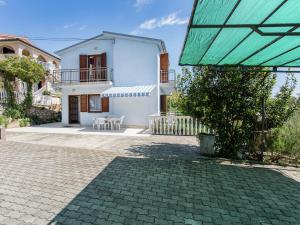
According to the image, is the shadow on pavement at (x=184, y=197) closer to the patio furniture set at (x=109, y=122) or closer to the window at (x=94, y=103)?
the patio furniture set at (x=109, y=122)

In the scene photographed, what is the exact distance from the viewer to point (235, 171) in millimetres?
7617

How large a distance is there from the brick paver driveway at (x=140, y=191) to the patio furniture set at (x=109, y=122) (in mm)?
9852

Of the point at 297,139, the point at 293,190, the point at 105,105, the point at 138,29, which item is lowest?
the point at 293,190

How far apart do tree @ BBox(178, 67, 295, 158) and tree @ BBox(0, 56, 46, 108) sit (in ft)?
68.0

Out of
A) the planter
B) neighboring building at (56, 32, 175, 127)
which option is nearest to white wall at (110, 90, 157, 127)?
neighboring building at (56, 32, 175, 127)

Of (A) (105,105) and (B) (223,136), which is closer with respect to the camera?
(B) (223,136)

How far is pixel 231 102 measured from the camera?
921 centimetres

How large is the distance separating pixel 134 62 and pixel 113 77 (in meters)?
2.82

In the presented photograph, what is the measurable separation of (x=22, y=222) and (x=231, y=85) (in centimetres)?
896

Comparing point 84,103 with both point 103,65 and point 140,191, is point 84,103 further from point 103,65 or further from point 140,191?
point 140,191

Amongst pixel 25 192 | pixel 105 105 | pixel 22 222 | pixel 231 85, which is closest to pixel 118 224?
pixel 22 222

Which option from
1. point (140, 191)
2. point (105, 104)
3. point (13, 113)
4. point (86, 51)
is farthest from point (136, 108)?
point (140, 191)

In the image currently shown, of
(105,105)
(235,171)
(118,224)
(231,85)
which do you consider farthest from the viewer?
(105,105)

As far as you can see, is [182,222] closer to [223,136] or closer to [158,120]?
[223,136]
